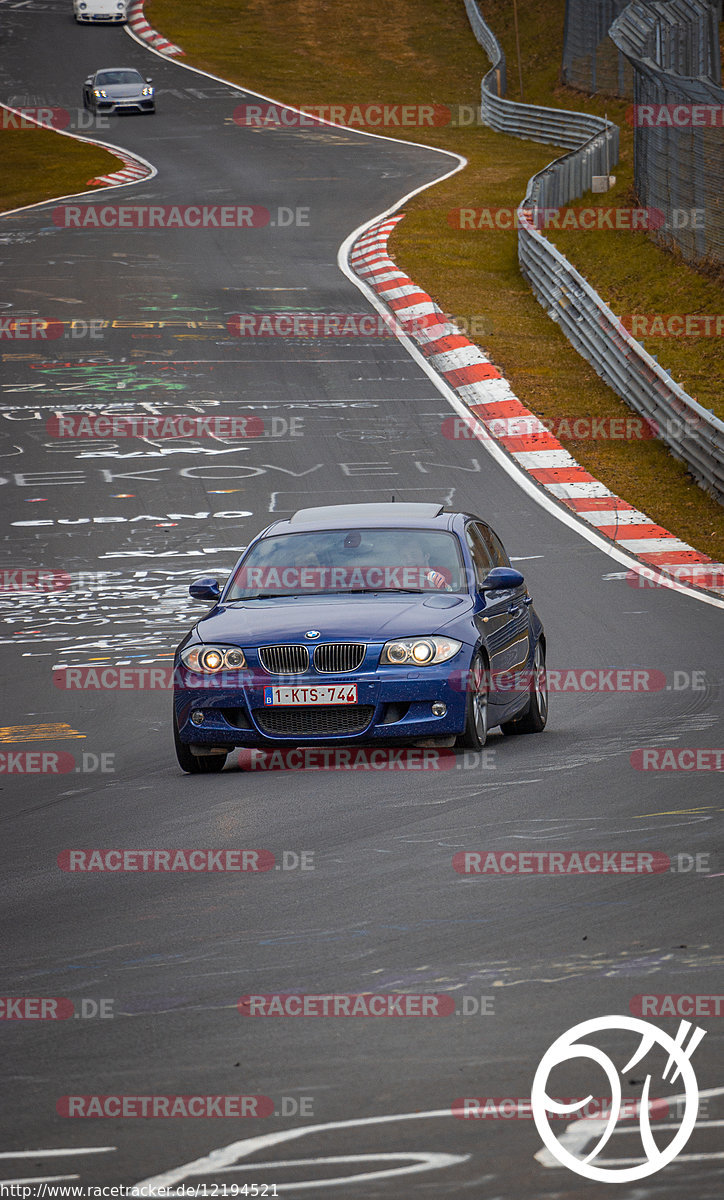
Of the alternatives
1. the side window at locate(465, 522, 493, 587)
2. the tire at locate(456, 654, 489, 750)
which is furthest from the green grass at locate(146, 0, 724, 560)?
the tire at locate(456, 654, 489, 750)

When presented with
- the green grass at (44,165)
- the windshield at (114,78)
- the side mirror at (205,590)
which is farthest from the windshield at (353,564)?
the windshield at (114,78)

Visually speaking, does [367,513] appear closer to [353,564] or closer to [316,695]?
[353,564]

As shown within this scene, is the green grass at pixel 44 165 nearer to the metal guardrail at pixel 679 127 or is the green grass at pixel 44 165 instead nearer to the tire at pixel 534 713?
the metal guardrail at pixel 679 127

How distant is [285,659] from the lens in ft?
30.5

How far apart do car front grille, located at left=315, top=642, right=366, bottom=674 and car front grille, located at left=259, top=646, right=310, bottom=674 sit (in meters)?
0.07

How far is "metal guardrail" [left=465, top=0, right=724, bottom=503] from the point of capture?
20.3 metres

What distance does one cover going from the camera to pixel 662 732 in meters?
9.81

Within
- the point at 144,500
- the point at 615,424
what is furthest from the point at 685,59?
the point at 144,500

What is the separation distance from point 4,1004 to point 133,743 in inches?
214

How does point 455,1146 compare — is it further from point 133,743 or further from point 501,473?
point 501,473

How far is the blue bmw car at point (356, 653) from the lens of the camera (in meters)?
9.16

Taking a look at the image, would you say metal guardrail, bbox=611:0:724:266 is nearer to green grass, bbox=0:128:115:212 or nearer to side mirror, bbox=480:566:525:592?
green grass, bbox=0:128:115:212

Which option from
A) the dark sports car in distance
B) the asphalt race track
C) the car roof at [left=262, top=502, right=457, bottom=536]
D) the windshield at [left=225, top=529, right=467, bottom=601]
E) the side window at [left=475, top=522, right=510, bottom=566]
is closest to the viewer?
the asphalt race track

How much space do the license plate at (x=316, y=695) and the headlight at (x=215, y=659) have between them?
0.93 ft
